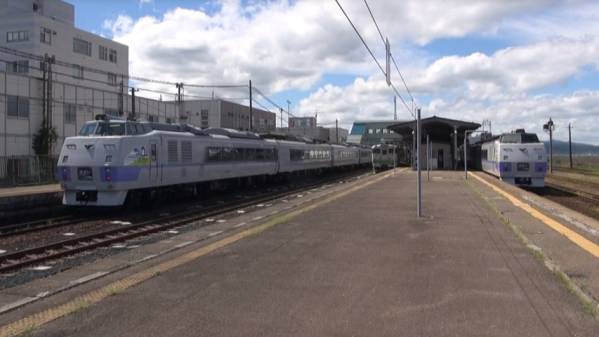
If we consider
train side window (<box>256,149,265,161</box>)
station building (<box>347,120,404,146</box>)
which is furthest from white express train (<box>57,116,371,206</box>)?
station building (<box>347,120,404,146</box>)

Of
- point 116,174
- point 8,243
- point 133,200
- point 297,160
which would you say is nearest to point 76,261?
point 8,243

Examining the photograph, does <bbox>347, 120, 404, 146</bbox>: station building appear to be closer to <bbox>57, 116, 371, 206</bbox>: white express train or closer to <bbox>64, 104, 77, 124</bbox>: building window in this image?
<bbox>64, 104, 77, 124</bbox>: building window

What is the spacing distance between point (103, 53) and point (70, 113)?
1846 centimetres

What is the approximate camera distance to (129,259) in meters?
9.34

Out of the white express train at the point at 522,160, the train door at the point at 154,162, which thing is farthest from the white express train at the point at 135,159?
the white express train at the point at 522,160

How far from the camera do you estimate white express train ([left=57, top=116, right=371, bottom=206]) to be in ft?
52.9

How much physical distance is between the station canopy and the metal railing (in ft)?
90.9

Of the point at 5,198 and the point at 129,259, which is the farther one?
the point at 5,198

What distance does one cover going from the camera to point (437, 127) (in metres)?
50.2

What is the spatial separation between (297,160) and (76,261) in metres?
26.5

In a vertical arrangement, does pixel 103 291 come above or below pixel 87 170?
below

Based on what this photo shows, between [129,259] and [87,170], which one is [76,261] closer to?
[129,259]

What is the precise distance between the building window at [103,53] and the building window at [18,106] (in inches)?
861

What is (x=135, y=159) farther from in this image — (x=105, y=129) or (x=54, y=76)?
(x=54, y=76)
